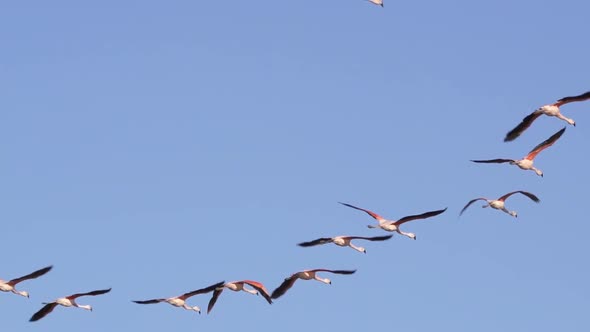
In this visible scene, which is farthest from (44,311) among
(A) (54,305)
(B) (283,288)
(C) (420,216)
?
(C) (420,216)

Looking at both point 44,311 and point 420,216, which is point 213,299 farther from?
point 420,216

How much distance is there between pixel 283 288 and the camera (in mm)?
82812

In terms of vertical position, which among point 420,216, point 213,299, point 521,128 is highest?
point 521,128

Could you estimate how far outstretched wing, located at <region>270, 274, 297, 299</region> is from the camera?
271 feet

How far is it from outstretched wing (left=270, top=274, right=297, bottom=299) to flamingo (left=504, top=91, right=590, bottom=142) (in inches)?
497

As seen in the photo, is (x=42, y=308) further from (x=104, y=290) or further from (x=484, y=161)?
(x=484, y=161)

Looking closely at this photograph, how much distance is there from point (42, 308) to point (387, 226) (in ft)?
53.5

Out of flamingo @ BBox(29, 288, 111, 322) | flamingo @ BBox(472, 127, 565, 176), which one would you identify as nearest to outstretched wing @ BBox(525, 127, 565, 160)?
flamingo @ BBox(472, 127, 565, 176)

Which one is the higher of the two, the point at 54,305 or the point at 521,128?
the point at 521,128

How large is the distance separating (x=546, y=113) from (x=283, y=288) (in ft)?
46.1

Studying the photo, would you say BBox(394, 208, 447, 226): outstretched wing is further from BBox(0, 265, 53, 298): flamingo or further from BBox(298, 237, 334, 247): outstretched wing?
BBox(0, 265, 53, 298): flamingo

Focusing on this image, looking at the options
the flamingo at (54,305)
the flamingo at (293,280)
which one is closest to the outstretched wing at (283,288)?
the flamingo at (293,280)

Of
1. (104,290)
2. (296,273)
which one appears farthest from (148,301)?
(296,273)

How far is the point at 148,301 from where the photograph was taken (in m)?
79.2
